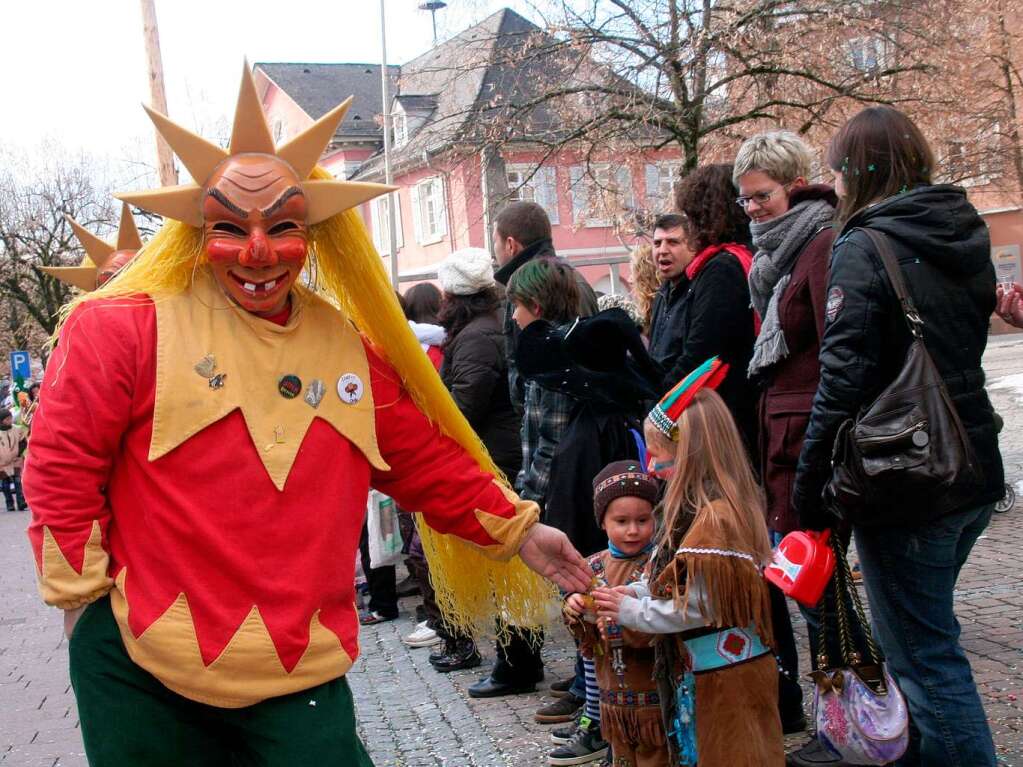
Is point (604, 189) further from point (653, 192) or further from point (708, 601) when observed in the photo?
point (708, 601)

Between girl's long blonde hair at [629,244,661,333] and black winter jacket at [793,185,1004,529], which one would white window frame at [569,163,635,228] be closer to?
girl's long blonde hair at [629,244,661,333]

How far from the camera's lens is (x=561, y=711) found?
454 centimetres

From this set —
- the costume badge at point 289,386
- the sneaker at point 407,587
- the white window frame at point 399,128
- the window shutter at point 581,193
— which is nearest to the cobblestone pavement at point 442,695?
the sneaker at point 407,587

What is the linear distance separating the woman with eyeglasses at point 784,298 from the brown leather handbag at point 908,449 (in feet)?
1.93

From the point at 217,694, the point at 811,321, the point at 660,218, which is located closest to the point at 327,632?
the point at 217,694

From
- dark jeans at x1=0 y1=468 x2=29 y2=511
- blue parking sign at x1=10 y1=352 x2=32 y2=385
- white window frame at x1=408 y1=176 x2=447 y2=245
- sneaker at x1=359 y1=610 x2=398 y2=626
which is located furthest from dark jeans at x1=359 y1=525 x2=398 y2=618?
white window frame at x1=408 y1=176 x2=447 y2=245

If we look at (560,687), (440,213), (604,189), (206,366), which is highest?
(440,213)

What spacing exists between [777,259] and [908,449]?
1.09m

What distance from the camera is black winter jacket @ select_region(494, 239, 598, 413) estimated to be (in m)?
4.77

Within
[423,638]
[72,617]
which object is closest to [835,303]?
[72,617]

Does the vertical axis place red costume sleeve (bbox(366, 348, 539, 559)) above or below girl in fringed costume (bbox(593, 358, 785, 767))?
above

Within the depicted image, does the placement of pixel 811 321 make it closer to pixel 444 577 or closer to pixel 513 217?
pixel 444 577

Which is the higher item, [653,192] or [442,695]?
[653,192]

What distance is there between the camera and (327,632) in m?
2.53
